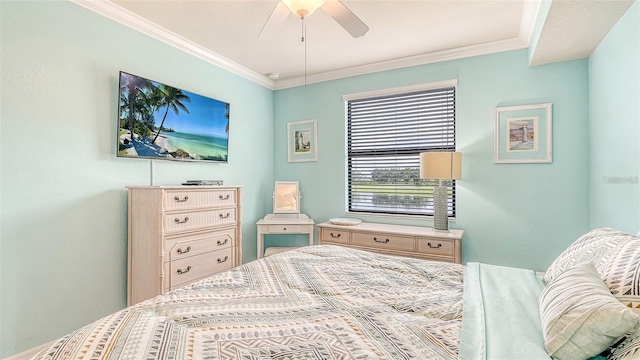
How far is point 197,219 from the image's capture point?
8.55 ft

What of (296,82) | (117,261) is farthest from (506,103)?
(117,261)

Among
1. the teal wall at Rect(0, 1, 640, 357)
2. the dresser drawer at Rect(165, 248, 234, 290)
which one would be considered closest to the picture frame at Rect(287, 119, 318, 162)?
the teal wall at Rect(0, 1, 640, 357)

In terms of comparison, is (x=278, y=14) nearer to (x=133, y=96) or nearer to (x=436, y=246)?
(x=133, y=96)

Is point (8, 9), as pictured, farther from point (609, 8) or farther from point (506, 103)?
point (506, 103)

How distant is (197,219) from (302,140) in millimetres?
1867

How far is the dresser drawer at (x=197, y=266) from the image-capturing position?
240 cm

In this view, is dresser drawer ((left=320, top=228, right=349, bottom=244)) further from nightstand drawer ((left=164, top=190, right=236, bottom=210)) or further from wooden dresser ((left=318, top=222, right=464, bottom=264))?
nightstand drawer ((left=164, top=190, right=236, bottom=210))

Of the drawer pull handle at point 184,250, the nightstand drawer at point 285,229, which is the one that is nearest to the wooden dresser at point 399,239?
the nightstand drawer at point 285,229

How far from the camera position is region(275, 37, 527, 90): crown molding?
2.89 metres

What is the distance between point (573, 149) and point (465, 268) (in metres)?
1.86

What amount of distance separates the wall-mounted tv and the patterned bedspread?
162cm

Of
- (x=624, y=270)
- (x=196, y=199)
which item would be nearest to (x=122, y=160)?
(x=196, y=199)

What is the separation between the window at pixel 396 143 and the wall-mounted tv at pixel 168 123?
1.59 metres

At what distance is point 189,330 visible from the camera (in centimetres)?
100
